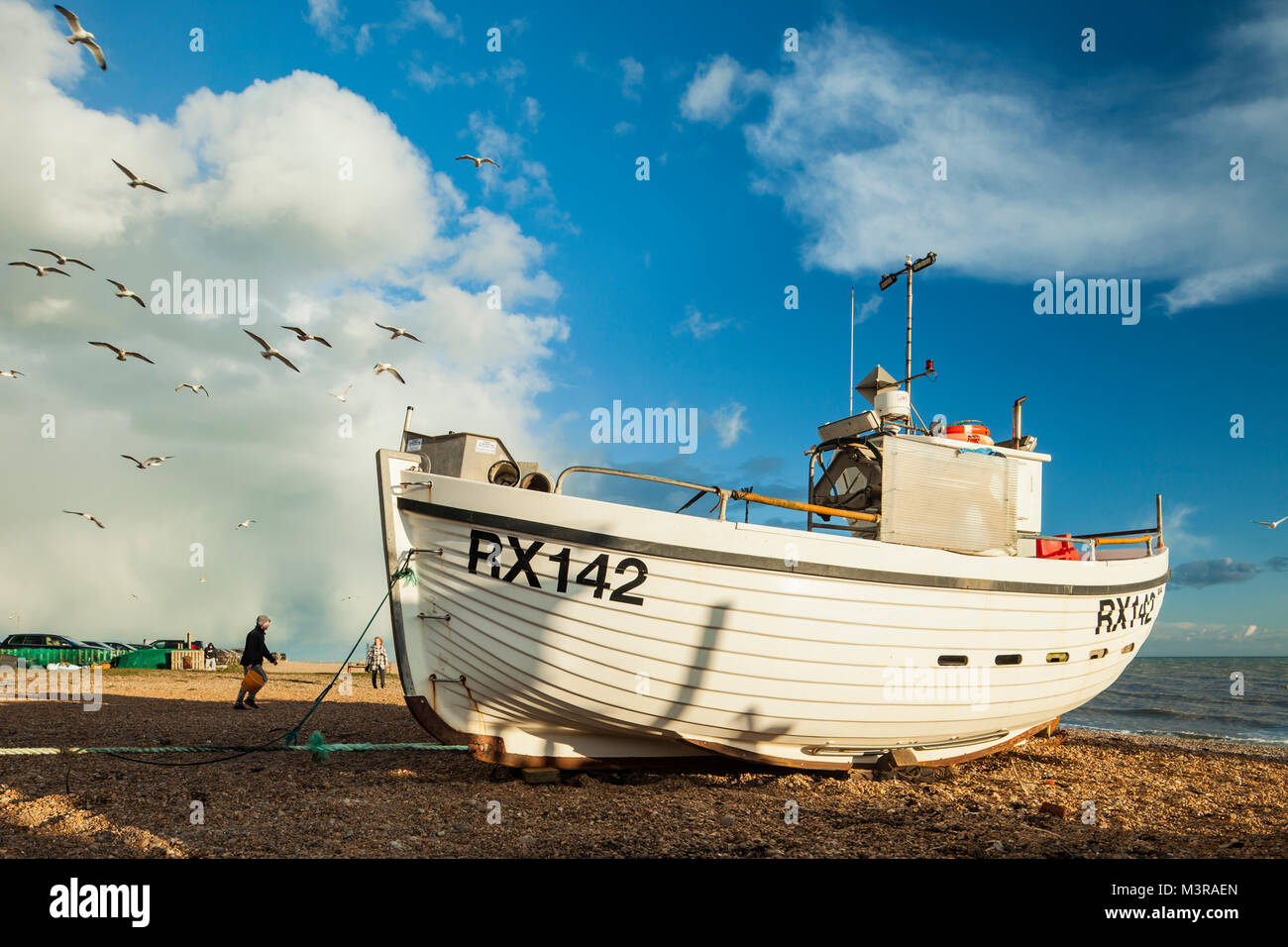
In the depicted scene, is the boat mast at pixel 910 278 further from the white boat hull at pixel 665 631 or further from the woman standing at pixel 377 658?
the woman standing at pixel 377 658

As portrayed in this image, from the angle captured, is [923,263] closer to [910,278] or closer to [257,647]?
[910,278]

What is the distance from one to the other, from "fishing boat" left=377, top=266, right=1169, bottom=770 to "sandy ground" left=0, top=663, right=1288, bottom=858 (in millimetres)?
595

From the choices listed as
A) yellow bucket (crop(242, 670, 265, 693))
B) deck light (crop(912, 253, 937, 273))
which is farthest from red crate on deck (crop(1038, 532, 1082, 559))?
yellow bucket (crop(242, 670, 265, 693))

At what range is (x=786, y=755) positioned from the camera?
817 centimetres

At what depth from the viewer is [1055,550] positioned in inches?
417

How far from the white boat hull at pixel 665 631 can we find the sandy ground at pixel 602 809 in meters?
0.63

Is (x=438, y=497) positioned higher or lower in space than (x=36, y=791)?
higher

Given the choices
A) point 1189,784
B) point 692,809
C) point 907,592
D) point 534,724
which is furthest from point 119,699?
point 1189,784

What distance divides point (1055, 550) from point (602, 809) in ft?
24.0

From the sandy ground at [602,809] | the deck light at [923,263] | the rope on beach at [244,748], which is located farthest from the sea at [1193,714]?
the rope on beach at [244,748]

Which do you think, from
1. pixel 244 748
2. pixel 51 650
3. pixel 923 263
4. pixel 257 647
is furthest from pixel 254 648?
pixel 51 650

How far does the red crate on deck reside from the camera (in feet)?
34.4
